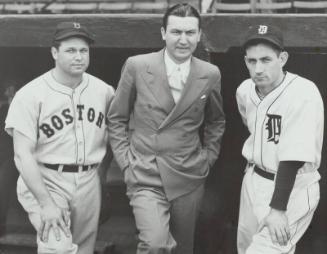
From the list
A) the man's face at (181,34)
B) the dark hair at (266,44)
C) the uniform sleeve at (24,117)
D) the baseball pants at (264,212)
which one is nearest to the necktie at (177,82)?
the man's face at (181,34)

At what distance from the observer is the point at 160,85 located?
148 inches

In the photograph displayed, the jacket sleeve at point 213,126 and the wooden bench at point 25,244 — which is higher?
the jacket sleeve at point 213,126

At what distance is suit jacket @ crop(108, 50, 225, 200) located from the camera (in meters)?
3.75

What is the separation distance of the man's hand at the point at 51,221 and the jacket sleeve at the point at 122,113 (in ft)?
1.76

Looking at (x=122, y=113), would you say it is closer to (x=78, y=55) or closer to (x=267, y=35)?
(x=78, y=55)

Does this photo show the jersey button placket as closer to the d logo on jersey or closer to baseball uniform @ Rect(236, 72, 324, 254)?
baseball uniform @ Rect(236, 72, 324, 254)

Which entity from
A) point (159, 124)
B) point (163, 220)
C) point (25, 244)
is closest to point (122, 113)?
point (159, 124)

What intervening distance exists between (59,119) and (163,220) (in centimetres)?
91

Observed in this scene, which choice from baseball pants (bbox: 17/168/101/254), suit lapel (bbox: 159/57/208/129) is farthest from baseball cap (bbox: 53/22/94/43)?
baseball pants (bbox: 17/168/101/254)

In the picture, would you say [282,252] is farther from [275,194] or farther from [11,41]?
[11,41]

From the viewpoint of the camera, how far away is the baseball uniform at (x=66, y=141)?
364 cm

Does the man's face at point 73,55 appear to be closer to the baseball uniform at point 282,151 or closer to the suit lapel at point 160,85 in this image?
the suit lapel at point 160,85

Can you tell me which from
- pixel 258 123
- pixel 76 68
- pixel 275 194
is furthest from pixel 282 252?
pixel 76 68

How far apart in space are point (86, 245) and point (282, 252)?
1.29 meters
